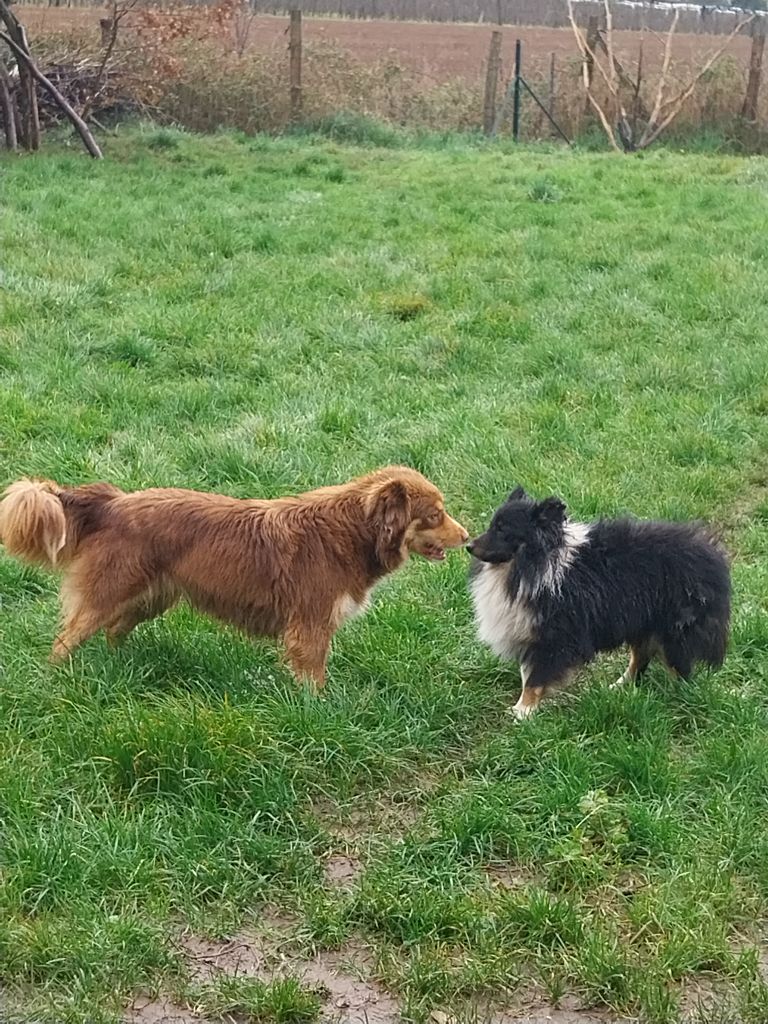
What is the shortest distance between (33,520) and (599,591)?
6.86 ft

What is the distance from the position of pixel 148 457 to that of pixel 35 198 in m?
6.84

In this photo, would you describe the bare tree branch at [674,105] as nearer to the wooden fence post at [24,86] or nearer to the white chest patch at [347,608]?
the wooden fence post at [24,86]

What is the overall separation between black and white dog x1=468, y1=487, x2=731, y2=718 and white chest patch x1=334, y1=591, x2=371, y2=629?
0.48m

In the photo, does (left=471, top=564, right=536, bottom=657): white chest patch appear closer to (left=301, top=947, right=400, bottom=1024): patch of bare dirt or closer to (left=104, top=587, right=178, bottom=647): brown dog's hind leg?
(left=104, top=587, right=178, bottom=647): brown dog's hind leg

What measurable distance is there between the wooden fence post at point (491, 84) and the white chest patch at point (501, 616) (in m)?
17.2

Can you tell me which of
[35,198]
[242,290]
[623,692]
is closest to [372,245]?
[242,290]

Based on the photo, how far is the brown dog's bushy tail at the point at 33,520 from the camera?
12.8 feet

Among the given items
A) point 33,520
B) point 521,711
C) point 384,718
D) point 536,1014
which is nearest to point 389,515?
point 384,718

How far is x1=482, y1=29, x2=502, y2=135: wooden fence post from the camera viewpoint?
19.7 meters

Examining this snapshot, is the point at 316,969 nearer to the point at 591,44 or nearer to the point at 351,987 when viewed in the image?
the point at 351,987

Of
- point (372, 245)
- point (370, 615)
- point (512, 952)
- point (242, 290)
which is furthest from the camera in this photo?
point (372, 245)

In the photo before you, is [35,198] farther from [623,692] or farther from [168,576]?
[623,692]

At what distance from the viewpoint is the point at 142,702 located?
3879 mm

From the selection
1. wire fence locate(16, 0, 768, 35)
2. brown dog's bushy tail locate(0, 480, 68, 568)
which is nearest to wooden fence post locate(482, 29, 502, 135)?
wire fence locate(16, 0, 768, 35)
